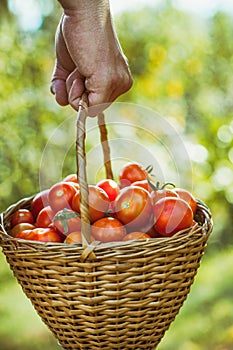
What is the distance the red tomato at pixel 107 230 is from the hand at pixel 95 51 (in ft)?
0.89

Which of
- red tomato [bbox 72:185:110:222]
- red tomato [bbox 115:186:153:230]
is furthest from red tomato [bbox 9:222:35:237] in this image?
red tomato [bbox 115:186:153:230]

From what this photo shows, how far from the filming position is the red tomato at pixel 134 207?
1.36 m

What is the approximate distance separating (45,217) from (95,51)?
16.5 inches

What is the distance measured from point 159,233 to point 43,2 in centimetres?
194

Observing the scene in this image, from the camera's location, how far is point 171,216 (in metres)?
1.34

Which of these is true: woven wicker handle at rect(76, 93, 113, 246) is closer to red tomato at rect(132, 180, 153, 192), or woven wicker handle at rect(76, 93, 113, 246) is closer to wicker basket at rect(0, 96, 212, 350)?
wicker basket at rect(0, 96, 212, 350)

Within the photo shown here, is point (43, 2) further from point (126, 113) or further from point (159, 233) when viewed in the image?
point (159, 233)

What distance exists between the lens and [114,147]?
9.41 feet

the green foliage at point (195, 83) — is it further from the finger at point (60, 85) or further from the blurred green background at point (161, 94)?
the finger at point (60, 85)

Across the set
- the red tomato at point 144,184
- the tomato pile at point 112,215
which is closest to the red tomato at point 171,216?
the tomato pile at point 112,215

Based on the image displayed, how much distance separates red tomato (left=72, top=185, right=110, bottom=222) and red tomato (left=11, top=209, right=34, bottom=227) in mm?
143

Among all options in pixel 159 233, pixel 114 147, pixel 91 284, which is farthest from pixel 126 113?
pixel 91 284

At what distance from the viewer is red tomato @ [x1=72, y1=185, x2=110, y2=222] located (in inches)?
54.7

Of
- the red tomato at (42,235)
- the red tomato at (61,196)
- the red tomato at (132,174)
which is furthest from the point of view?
the red tomato at (132,174)
